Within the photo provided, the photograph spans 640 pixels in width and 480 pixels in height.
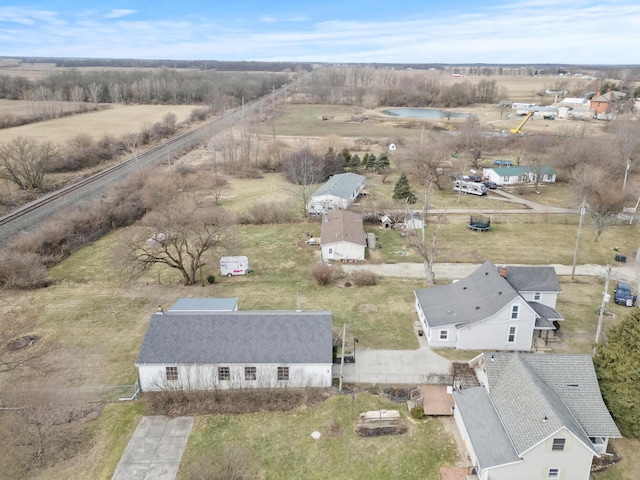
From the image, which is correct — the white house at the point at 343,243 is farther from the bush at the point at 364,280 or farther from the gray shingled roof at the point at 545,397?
the gray shingled roof at the point at 545,397

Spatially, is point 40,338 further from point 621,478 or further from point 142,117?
point 142,117

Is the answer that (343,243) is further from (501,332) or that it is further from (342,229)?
(501,332)

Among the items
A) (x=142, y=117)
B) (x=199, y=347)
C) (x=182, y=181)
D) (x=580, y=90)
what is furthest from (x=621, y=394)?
(x=580, y=90)

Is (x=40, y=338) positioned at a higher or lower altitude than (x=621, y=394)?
lower

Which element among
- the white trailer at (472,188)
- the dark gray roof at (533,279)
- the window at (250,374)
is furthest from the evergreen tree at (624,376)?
the white trailer at (472,188)

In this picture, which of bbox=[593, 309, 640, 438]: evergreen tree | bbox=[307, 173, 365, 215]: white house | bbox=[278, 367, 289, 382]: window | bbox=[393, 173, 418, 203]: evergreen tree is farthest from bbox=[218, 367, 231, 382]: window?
bbox=[393, 173, 418, 203]: evergreen tree

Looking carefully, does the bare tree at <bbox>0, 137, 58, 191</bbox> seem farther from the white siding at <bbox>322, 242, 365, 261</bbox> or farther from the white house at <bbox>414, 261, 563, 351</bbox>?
the white house at <bbox>414, 261, 563, 351</bbox>
